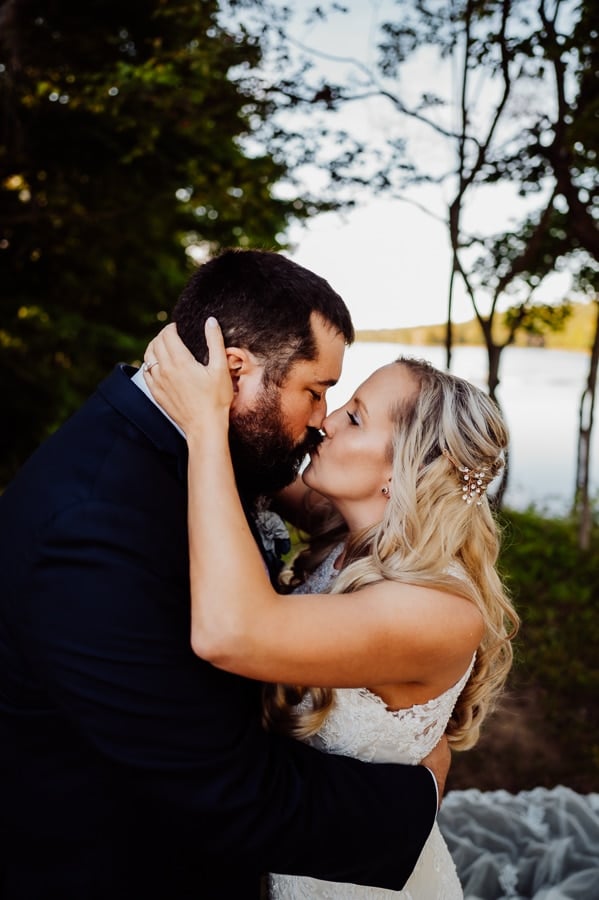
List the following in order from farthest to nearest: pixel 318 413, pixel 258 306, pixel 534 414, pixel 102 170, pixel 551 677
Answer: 1. pixel 534 414
2. pixel 102 170
3. pixel 551 677
4. pixel 318 413
5. pixel 258 306

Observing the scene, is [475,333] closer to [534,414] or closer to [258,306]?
[534,414]

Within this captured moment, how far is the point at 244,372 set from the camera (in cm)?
190

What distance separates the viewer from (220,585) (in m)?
1.53

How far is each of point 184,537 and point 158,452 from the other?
217mm

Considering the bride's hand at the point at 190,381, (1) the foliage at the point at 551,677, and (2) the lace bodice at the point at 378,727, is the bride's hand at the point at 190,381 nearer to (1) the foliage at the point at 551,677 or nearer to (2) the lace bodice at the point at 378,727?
(2) the lace bodice at the point at 378,727

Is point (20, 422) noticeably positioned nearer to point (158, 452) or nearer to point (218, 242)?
point (218, 242)

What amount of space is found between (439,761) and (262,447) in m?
1.25

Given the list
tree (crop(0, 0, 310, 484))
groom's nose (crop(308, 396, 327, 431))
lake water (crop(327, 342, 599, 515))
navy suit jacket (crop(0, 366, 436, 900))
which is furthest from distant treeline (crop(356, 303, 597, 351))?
navy suit jacket (crop(0, 366, 436, 900))

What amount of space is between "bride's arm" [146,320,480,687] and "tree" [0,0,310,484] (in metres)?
3.32

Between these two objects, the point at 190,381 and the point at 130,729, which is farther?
the point at 190,381

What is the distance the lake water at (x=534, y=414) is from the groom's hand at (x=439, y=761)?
1.35 metres

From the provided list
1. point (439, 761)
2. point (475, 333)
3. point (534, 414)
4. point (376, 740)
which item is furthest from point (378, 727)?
point (534, 414)

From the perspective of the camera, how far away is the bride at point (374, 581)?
5.18ft

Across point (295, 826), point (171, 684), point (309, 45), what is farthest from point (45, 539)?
point (309, 45)
